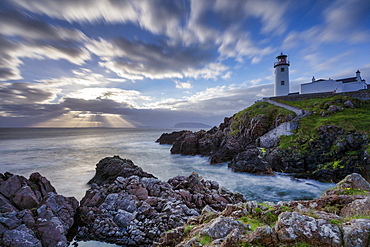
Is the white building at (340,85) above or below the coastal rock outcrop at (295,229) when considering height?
above

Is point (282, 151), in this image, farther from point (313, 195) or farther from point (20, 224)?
point (20, 224)

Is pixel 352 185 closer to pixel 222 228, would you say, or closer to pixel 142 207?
pixel 222 228

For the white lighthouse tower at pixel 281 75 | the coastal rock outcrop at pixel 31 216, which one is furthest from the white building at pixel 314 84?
the coastal rock outcrop at pixel 31 216

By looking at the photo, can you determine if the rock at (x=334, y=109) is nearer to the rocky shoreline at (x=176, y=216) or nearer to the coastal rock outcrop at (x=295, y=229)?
the rocky shoreline at (x=176, y=216)

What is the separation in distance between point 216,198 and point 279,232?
10154 millimetres

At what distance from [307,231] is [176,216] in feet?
26.7

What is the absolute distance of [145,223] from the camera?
11125 mm

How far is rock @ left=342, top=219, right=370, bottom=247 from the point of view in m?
4.12

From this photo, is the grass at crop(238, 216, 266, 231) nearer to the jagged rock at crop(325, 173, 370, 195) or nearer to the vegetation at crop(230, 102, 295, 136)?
the jagged rock at crop(325, 173, 370, 195)

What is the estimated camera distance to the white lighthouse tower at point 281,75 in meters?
49.6

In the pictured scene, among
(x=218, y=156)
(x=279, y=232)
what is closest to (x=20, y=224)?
(x=279, y=232)

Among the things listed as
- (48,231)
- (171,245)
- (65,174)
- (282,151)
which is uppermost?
(282,151)

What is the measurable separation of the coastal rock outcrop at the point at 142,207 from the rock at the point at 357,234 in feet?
27.2

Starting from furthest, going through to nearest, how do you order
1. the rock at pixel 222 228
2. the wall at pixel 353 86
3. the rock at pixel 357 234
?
1. the wall at pixel 353 86
2. the rock at pixel 222 228
3. the rock at pixel 357 234
